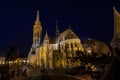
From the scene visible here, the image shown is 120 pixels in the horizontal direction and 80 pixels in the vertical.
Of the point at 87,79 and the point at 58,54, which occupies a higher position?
the point at 58,54

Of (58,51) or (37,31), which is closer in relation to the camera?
(58,51)

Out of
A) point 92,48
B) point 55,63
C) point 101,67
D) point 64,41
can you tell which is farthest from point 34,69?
point 101,67

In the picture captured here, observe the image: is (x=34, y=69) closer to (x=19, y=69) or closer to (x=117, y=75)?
(x=19, y=69)

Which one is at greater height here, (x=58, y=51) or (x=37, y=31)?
(x=37, y=31)

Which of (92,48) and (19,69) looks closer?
(19,69)

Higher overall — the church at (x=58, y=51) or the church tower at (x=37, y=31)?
the church tower at (x=37, y=31)

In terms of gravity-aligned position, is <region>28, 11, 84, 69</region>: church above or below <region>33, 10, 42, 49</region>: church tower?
below

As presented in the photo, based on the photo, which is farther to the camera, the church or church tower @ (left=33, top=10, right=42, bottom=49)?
church tower @ (left=33, top=10, right=42, bottom=49)

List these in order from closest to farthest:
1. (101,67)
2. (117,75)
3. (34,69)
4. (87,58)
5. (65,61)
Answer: (117,75)
(101,67)
(87,58)
(34,69)
(65,61)

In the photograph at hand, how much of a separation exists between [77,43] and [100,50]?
8.93 metres

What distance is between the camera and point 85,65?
32.3m

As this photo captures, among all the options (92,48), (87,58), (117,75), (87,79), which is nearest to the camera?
(117,75)

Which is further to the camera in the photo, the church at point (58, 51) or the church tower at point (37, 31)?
the church tower at point (37, 31)

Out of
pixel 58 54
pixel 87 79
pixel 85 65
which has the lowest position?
pixel 87 79
